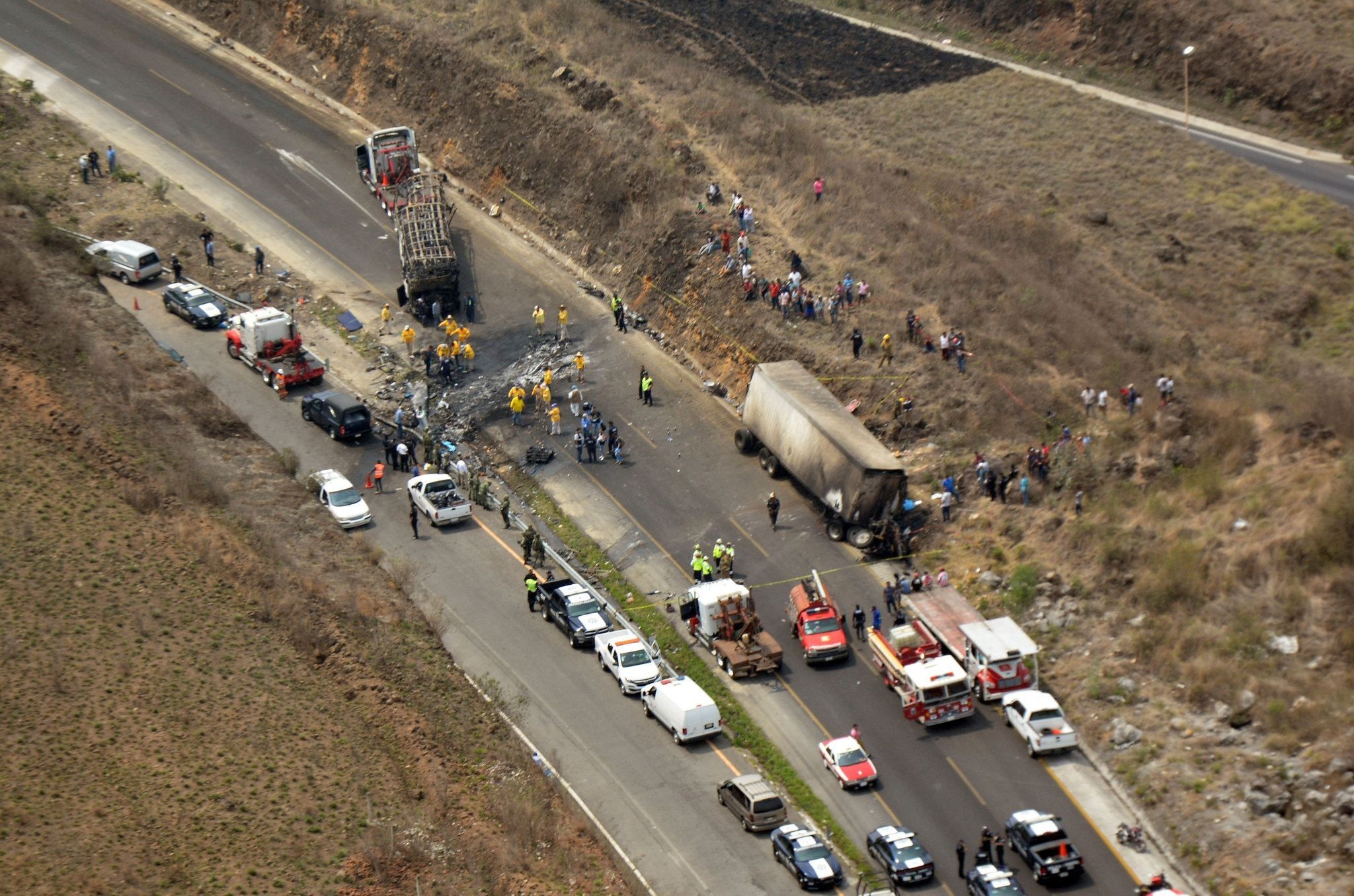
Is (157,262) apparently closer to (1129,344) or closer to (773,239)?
(773,239)

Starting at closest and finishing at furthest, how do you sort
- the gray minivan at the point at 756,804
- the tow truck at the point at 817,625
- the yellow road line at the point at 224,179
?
1. the gray minivan at the point at 756,804
2. the tow truck at the point at 817,625
3. the yellow road line at the point at 224,179

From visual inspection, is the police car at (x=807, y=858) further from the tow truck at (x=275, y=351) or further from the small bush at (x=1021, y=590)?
the tow truck at (x=275, y=351)

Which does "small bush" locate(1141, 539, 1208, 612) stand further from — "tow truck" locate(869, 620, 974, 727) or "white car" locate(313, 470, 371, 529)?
"white car" locate(313, 470, 371, 529)

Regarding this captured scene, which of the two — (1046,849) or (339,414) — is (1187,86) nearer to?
(339,414)

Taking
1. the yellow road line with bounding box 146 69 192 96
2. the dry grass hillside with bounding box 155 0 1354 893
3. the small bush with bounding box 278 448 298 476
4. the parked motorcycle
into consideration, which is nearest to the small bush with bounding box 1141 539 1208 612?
the dry grass hillside with bounding box 155 0 1354 893

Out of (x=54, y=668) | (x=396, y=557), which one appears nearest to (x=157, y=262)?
(x=396, y=557)

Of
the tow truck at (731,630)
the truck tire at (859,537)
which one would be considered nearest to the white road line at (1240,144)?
the truck tire at (859,537)

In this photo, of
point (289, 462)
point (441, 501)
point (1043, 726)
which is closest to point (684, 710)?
point (1043, 726)

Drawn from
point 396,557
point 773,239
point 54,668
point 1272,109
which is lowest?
point 396,557
